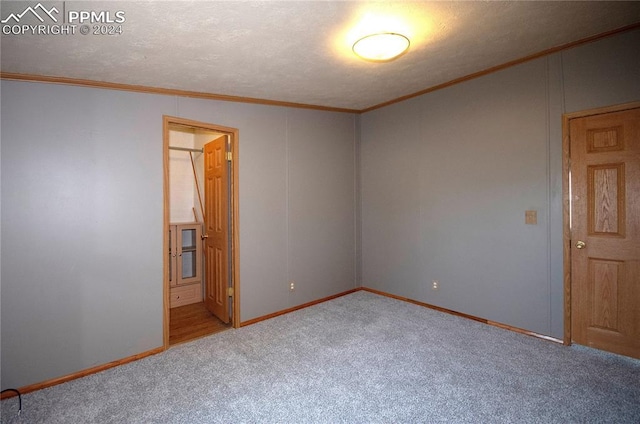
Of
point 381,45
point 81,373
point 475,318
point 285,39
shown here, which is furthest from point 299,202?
point 81,373

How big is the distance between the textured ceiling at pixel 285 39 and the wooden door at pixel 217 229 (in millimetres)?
900

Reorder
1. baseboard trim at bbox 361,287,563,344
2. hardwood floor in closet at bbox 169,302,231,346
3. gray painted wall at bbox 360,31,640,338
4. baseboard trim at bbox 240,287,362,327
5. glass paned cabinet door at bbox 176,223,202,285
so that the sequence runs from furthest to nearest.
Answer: glass paned cabinet door at bbox 176,223,202,285 → baseboard trim at bbox 240,287,362,327 → hardwood floor in closet at bbox 169,302,231,346 → baseboard trim at bbox 361,287,563,344 → gray painted wall at bbox 360,31,640,338

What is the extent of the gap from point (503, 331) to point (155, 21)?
393 cm

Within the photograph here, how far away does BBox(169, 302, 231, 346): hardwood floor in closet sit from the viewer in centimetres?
331

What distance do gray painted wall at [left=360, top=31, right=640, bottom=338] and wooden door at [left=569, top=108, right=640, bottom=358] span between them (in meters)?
0.13

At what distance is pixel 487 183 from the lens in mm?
3373

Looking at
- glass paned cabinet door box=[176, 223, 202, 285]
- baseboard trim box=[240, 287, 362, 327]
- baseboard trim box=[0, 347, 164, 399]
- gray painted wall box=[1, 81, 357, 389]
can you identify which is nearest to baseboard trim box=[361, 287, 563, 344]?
baseboard trim box=[240, 287, 362, 327]

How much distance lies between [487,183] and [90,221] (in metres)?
3.82

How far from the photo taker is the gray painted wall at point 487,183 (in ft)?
9.24

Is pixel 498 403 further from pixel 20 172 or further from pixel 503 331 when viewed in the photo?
pixel 20 172

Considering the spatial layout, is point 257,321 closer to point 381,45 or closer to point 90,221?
point 90,221

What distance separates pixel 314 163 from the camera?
423cm

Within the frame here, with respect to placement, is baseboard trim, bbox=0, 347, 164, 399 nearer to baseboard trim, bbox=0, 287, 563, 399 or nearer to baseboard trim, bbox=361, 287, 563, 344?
baseboard trim, bbox=0, 287, 563, 399

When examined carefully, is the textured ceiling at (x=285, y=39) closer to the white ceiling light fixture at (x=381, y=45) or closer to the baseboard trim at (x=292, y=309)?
the white ceiling light fixture at (x=381, y=45)
